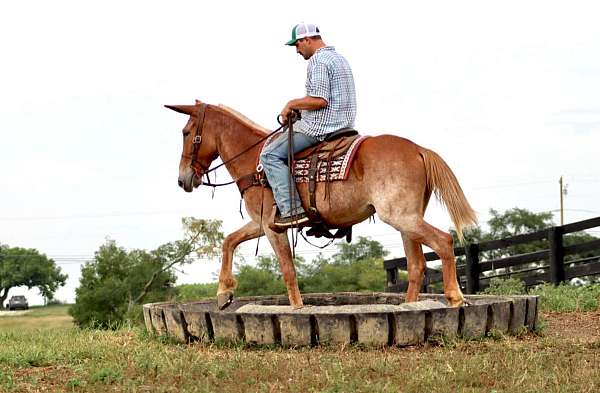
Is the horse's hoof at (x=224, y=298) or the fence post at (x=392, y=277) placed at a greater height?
the fence post at (x=392, y=277)

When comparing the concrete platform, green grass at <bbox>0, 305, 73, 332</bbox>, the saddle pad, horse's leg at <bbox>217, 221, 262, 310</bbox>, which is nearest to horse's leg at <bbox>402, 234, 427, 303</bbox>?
the concrete platform

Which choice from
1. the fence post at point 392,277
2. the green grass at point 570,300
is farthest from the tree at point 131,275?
the green grass at point 570,300

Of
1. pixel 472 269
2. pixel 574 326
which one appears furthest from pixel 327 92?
pixel 472 269

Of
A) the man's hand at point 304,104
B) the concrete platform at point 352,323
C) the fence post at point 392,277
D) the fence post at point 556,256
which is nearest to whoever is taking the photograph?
the concrete platform at point 352,323

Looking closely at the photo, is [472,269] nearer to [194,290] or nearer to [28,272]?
[194,290]

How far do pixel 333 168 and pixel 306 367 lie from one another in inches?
95.6

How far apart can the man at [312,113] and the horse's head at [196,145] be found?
0.98 metres

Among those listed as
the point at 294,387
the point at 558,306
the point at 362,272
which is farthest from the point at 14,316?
the point at 294,387

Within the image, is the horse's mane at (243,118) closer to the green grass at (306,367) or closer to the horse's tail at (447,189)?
the horse's tail at (447,189)

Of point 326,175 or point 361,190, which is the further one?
point 326,175

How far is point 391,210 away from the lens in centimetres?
870

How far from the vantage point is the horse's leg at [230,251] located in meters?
9.83

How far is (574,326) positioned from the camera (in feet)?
35.1

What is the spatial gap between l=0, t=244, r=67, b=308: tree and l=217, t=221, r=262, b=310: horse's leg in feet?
250
